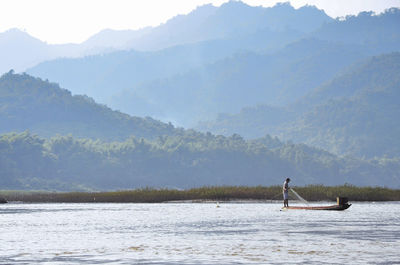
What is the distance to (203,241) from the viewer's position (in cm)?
3550

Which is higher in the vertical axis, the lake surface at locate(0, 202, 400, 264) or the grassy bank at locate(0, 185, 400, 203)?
the grassy bank at locate(0, 185, 400, 203)

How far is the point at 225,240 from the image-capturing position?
35.8 meters

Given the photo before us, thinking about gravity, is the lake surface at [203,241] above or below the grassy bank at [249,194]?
below

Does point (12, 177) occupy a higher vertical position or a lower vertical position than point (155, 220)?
higher

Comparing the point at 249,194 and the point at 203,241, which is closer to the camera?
the point at 203,241

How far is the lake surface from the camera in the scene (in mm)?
28156

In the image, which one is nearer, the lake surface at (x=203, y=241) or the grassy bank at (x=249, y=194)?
the lake surface at (x=203, y=241)

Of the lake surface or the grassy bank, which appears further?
the grassy bank

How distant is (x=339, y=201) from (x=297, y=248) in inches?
1187

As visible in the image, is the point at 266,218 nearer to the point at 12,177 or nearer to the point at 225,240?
the point at 225,240

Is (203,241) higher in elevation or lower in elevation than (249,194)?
lower

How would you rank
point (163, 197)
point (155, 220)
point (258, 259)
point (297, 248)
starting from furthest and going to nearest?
point (163, 197) → point (155, 220) → point (297, 248) → point (258, 259)

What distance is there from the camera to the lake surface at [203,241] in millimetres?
28156

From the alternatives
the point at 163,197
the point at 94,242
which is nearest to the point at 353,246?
the point at 94,242
